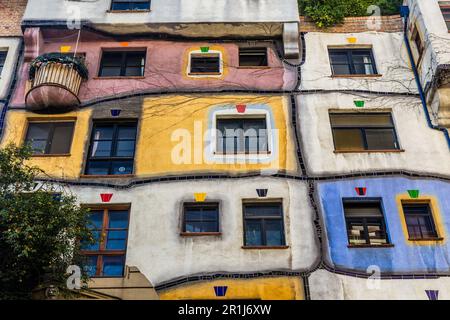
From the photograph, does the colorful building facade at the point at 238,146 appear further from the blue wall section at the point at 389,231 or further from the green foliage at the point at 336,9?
the green foliage at the point at 336,9

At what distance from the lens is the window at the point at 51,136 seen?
12578 millimetres

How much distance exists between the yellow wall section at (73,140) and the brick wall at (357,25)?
6.55m

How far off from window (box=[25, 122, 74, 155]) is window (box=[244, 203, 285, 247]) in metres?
4.63

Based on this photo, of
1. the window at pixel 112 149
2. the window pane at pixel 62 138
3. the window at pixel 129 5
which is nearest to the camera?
the window at pixel 112 149

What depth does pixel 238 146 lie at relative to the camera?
12.5 m

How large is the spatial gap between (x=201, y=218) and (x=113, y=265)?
6.84 ft

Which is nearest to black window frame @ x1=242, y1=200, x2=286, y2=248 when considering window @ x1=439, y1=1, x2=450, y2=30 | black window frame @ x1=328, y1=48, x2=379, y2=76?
black window frame @ x1=328, y1=48, x2=379, y2=76

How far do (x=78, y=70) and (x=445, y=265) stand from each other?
31.5 ft

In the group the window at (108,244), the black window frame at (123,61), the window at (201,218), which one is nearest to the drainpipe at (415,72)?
the window at (201,218)

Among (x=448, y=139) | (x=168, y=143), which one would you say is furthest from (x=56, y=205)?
(x=448, y=139)

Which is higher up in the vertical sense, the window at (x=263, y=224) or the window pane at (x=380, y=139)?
the window pane at (x=380, y=139)

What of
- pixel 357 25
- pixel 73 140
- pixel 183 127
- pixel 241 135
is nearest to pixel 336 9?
pixel 357 25

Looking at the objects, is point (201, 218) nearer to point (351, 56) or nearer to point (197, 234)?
point (197, 234)

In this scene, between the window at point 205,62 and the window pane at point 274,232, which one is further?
Result: the window at point 205,62
